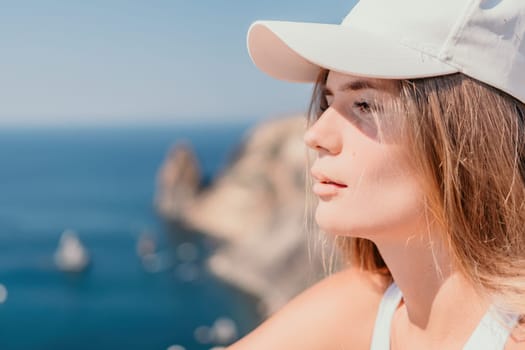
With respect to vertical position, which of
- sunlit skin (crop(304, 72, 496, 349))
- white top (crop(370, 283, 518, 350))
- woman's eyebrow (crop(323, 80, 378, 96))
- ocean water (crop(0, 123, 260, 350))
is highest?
woman's eyebrow (crop(323, 80, 378, 96))

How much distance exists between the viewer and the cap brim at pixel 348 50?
84 centimetres

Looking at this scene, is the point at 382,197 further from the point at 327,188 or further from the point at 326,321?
the point at 326,321

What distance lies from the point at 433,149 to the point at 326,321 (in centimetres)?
40

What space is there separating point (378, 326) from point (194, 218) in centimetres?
2463

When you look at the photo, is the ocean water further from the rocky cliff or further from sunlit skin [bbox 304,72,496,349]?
sunlit skin [bbox 304,72,496,349]

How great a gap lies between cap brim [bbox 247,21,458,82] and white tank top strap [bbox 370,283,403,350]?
0.45 m

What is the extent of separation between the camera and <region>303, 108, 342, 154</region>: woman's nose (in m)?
0.93

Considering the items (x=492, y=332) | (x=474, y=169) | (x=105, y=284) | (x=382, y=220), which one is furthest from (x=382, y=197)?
(x=105, y=284)

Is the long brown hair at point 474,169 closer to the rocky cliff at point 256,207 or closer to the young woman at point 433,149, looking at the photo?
the young woman at point 433,149

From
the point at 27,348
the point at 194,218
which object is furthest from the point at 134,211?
the point at 27,348

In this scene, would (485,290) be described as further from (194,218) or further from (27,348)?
(194,218)

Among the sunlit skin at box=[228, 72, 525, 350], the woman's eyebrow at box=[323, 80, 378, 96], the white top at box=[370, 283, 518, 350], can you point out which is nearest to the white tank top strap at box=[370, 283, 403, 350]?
the sunlit skin at box=[228, 72, 525, 350]

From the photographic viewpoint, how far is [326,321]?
1095 mm

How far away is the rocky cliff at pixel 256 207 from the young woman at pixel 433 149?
11932mm
